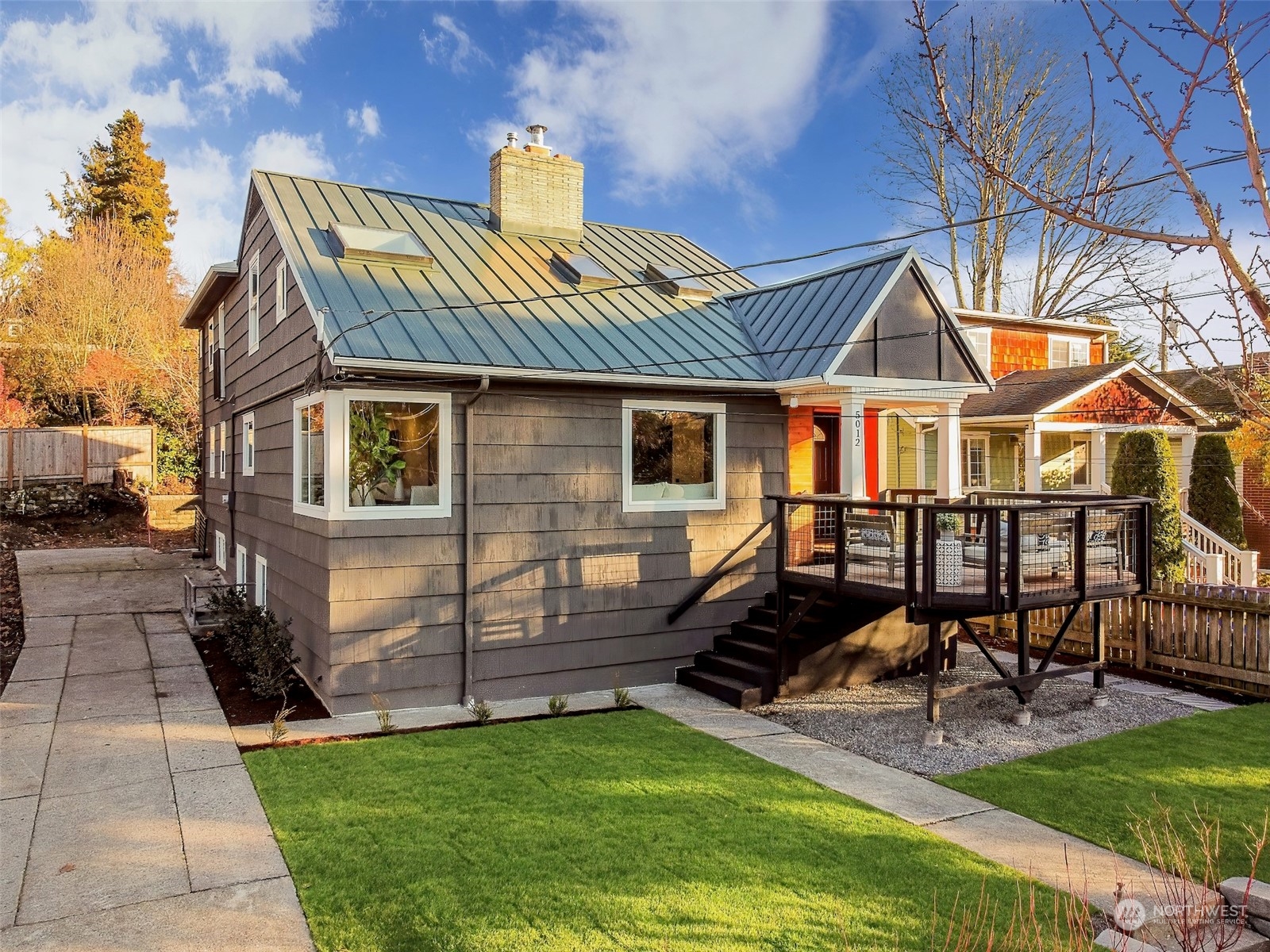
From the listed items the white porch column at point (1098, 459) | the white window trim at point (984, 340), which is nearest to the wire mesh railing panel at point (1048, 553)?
the white porch column at point (1098, 459)

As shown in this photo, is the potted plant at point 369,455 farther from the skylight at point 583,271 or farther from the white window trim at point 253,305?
the white window trim at point 253,305

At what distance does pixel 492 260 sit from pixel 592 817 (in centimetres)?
725

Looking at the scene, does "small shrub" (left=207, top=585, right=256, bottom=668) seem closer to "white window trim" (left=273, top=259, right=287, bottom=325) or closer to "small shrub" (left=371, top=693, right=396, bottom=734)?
"small shrub" (left=371, top=693, right=396, bottom=734)

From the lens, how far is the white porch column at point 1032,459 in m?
16.3

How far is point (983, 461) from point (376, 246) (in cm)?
1464

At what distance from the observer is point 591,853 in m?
5.07

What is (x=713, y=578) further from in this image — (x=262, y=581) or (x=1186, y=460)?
(x=1186, y=460)

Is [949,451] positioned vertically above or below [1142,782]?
above

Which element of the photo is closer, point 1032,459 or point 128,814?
point 128,814

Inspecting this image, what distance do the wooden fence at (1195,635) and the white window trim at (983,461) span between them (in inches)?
322

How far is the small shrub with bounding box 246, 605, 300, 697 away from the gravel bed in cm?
493

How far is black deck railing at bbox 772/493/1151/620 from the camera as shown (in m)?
7.54

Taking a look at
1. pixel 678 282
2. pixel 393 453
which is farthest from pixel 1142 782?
pixel 678 282

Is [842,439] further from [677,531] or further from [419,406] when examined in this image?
[419,406]
